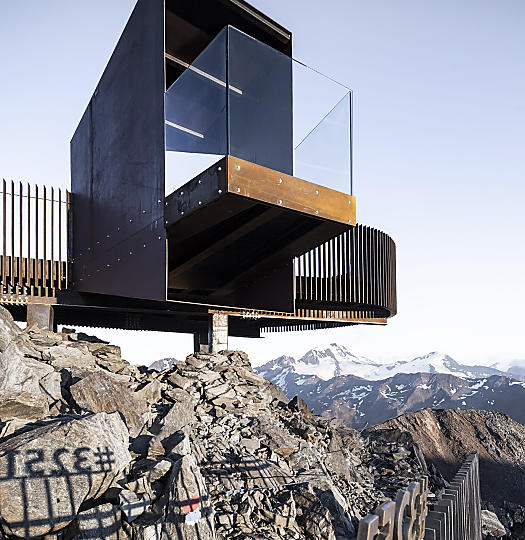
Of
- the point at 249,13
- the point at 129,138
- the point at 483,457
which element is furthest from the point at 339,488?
the point at 483,457

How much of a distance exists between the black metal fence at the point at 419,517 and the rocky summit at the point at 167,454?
145 centimetres

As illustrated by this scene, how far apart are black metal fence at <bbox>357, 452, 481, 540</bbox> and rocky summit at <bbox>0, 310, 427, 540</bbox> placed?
4.75 feet

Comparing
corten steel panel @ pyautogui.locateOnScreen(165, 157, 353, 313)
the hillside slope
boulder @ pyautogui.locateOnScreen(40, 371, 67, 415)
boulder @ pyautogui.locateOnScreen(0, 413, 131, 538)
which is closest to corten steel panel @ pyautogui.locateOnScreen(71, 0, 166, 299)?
corten steel panel @ pyautogui.locateOnScreen(165, 157, 353, 313)

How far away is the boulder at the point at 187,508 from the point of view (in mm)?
3338

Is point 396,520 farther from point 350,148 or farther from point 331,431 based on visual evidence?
point 331,431

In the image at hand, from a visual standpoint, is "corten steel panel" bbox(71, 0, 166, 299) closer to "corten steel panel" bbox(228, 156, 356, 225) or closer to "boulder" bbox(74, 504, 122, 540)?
"corten steel panel" bbox(228, 156, 356, 225)

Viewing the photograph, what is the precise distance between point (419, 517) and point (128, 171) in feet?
17.1

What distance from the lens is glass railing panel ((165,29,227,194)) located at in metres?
4.42

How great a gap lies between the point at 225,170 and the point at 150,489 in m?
2.89

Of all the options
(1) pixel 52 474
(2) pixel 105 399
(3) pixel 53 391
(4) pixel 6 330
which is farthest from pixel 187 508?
(4) pixel 6 330

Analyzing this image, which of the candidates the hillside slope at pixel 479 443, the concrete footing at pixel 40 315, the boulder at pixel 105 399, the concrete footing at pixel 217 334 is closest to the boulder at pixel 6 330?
the boulder at pixel 105 399

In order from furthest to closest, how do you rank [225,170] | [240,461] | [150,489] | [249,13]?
[249,13] → [240,461] → [225,170] → [150,489]

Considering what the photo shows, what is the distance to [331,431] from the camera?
757 cm

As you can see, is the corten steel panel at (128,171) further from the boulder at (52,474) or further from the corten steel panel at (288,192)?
the boulder at (52,474)
